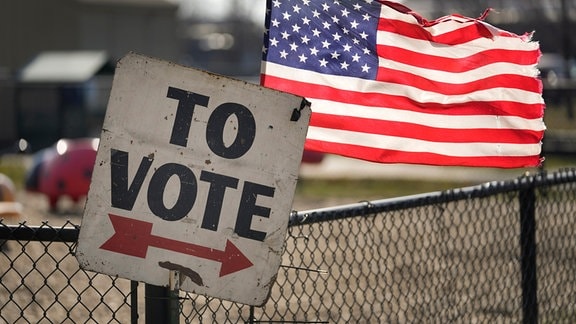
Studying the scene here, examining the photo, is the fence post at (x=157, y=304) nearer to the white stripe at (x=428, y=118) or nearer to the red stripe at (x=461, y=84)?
the white stripe at (x=428, y=118)

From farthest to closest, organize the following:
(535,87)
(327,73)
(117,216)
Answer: (535,87), (327,73), (117,216)

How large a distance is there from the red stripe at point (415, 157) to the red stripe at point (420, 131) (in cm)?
7

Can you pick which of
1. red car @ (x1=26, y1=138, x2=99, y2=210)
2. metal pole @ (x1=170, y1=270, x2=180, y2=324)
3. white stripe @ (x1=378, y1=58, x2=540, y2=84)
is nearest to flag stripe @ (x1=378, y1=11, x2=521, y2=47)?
white stripe @ (x1=378, y1=58, x2=540, y2=84)

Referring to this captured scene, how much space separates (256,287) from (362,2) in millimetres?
1703

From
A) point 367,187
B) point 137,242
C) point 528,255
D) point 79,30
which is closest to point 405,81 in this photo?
point 528,255

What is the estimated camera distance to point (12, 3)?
34.4 metres

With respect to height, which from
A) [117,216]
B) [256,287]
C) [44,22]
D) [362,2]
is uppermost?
[44,22]

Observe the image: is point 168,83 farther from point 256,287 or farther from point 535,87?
point 535,87

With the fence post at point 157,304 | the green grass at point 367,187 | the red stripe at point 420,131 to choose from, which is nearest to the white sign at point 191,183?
the fence post at point 157,304

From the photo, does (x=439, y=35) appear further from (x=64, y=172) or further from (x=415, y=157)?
(x=64, y=172)

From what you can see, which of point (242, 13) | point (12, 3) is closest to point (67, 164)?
point (12, 3)

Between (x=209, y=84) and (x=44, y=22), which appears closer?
(x=209, y=84)

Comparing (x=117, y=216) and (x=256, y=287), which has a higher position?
(x=117, y=216)

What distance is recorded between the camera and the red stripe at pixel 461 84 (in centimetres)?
469
